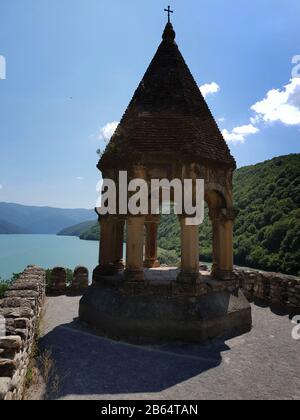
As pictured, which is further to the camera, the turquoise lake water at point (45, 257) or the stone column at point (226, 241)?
the turquoise lake water at point (45, 257)

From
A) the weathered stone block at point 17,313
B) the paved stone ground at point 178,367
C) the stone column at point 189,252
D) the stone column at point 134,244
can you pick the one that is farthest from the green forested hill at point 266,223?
the weathered stone block at point 17,313

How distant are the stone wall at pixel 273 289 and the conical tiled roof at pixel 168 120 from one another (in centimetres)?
433

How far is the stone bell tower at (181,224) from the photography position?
814cm

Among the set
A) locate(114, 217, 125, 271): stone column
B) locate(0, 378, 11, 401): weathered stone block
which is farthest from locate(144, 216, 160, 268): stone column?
locate(0, 378, 11, 401): weathered stone block

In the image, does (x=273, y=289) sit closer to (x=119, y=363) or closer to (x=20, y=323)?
(x=119, y=363)

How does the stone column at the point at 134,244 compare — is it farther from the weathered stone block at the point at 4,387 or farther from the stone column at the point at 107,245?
the weathered stone block at the point at 4,387

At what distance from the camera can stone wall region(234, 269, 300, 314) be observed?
1088 centimetres

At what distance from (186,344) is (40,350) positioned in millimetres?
3372

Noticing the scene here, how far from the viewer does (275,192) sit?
44.3m

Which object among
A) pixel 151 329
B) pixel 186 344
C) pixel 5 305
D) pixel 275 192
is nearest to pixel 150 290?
pixel 151 329

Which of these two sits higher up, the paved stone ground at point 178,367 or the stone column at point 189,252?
the stone column at point 189,252

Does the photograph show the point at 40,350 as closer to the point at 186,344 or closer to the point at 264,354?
the point at 186,344

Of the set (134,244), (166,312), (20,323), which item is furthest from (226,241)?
(20,323)

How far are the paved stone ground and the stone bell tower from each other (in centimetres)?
52
